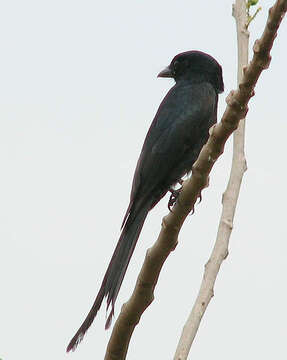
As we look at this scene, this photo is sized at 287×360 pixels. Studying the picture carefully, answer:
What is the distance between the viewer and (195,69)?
5945mm

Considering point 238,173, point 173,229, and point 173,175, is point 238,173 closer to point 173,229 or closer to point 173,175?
point 173,229

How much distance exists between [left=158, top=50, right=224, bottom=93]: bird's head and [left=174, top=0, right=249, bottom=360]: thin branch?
219 cm

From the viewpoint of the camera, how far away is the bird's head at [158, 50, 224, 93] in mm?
5879

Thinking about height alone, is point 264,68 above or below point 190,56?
below

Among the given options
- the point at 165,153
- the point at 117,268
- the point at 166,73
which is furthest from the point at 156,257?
the point at 166,73

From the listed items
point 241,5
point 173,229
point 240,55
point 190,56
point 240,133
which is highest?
point 190,56

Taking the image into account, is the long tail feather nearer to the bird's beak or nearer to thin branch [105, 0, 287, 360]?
thin branch [105, 0, 287, 360]

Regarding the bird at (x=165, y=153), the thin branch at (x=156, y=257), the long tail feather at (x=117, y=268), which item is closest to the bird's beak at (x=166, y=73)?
the bird at (x=165, y=153)

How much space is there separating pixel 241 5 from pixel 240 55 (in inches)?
11.8

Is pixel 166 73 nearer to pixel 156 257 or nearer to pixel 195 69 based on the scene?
pixel 195 69

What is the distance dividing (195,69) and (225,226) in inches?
112

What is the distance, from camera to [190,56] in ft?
20.0

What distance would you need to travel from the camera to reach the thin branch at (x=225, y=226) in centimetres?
310

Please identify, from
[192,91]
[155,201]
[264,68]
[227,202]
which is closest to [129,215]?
[155,201]
